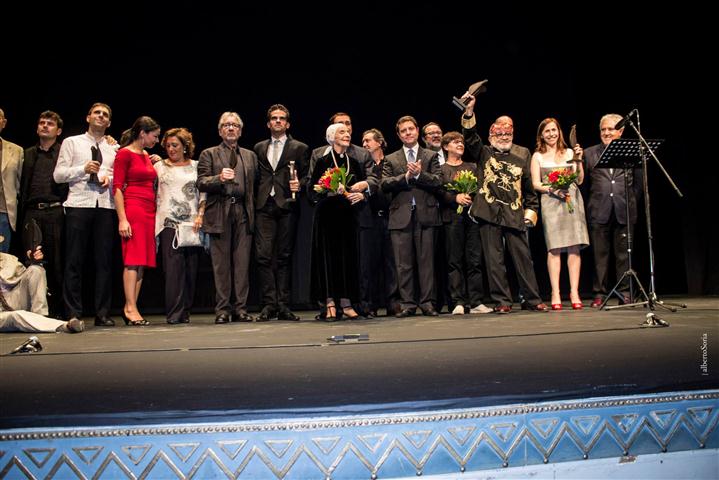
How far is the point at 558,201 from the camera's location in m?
5.96

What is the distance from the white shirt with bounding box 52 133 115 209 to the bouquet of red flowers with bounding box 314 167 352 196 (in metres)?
1.90

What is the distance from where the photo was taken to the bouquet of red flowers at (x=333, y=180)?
5242 millimetres

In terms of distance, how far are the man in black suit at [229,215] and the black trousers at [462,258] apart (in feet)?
6.41

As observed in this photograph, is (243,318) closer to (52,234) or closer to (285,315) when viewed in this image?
(285,315)

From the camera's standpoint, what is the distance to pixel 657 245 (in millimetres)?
8391

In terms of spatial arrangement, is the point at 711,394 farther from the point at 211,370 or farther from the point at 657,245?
the point at 657,245

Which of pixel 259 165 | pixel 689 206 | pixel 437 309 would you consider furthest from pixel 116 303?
pixel 689 206

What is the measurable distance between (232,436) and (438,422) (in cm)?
65

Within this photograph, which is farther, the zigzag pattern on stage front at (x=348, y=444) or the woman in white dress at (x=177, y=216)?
the woman in white dress at (x=177, y=216)

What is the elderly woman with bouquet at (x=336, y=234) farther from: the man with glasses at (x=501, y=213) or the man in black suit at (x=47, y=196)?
the man in black suit at (x=47, y=196)

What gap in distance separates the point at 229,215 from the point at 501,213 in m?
2.55

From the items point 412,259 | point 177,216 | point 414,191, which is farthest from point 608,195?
point 177,216

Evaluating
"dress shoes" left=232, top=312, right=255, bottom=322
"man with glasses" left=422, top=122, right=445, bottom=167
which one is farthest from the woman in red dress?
"man with glasses" left=422, top=122, right=445, bottom=167

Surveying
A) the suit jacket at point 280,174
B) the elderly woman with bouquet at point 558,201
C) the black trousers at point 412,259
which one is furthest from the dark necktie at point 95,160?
the elderly woman with bouquet at point 558,201
